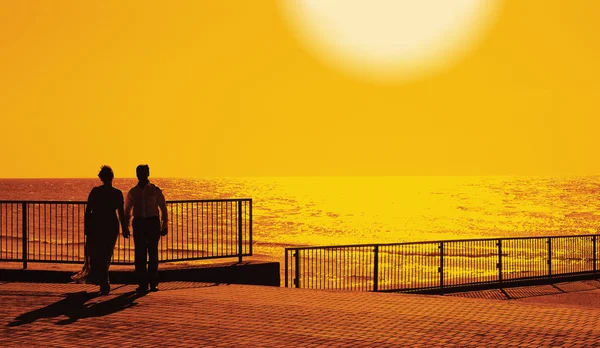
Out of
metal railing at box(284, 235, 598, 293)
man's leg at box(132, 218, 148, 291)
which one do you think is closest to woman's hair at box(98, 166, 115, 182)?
man's leg at box(132, 218, 148, 291)

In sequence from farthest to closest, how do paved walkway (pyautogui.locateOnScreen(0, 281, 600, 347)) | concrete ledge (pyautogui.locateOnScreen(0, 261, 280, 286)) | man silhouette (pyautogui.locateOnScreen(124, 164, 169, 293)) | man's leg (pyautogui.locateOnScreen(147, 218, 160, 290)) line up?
concrete ledge (pyautogui.locateOnScreen(0, 261, 280, 286)), man's leg (pyautogui.locateOnScreen(147, 218, 160, 290)), man silhouette (pyautogui.locateOnScreen(124, 164, 169, 293)), paved walkway (pyautogui.locateOnScreen(0, 281, 600, 347))

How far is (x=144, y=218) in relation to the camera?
1380 centimetres

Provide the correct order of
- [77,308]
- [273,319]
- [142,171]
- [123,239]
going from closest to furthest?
[273,319], [77,308], [142,171], [123,239]

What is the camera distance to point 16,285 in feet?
48.1

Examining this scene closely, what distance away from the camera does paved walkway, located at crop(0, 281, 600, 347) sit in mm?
9727

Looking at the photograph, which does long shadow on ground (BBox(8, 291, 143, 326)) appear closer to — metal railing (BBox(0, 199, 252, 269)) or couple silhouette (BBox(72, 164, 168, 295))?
couple silhouette (BBox(72, 164, 168, 295))

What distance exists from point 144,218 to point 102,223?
65 cm

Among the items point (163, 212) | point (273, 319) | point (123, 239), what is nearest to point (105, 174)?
point (163, 212)

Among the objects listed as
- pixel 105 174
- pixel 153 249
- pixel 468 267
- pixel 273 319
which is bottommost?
pixel 468 267

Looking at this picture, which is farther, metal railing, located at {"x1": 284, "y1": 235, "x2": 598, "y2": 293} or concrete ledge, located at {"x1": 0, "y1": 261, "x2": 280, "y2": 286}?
metal railing, located at {"x1": 284, "y1": 235, "x2": 598, "y2": 293}

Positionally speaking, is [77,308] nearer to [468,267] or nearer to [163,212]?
[163,212]

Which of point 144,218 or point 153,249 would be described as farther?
point 153,249

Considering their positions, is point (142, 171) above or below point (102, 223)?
above

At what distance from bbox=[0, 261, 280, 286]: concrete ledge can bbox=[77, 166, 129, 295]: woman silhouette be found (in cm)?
176
